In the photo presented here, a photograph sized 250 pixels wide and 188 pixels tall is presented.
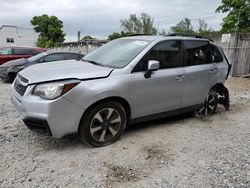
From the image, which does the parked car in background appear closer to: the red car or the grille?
the red car

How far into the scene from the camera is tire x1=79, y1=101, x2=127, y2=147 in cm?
347

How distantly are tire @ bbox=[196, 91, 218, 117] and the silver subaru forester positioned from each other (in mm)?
40

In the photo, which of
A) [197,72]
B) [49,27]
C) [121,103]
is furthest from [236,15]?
[49,27]

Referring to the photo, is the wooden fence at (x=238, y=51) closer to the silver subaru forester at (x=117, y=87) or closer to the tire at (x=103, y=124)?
the silver subaru forester at (x=117, y=87)

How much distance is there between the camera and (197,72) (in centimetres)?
474

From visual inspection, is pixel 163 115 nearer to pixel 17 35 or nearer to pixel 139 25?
pixel 139 25

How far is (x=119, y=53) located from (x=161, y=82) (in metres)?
0.88

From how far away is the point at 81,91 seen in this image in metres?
3.31

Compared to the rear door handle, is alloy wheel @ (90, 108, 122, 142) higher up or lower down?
lower down

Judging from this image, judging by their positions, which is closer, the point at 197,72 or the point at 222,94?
the point at 197,72

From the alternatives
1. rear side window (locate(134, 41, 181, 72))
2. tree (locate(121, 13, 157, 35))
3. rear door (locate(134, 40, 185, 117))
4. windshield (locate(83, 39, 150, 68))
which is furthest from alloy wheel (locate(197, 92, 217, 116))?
tree (locate(121, 13, 157, 35))

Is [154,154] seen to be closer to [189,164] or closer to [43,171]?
[189,164]

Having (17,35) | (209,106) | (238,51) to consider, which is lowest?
(209,106)

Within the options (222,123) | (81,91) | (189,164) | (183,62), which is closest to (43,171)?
(81,91)
